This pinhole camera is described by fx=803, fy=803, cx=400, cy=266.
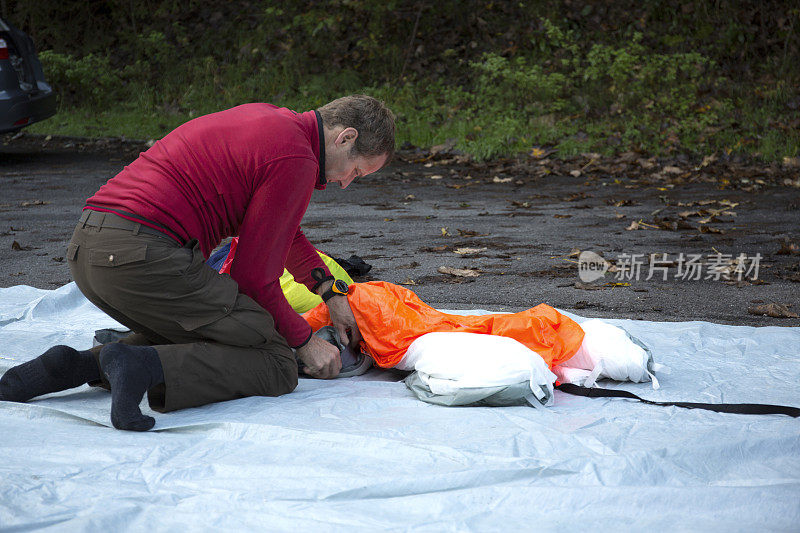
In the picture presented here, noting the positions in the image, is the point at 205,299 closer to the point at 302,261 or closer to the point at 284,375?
the point at 284,375

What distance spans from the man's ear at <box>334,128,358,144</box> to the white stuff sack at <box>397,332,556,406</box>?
795 mm

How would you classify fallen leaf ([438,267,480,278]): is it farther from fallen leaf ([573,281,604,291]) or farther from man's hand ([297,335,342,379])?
man's hand ([297,335,342,379])

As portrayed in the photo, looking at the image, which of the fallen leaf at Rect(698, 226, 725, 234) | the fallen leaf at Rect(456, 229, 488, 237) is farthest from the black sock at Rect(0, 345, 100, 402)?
the fallen leaf at Rect(698, 226, 725, 234)

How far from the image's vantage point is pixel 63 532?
174 centimetres

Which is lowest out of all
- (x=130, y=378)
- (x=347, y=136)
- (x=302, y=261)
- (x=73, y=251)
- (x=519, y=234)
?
(x=519, y=234)

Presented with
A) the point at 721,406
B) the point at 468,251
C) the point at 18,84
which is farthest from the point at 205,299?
the point at 18,84

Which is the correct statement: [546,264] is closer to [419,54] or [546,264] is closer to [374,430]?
[374,430]

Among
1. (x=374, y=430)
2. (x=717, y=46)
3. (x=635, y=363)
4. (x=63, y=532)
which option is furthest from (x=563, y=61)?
(x=63, y=532)

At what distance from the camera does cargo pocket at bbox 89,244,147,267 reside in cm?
253

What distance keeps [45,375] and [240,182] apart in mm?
876

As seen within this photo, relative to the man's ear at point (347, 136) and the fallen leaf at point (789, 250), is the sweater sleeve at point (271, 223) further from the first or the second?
the fallen leaf at point (789, 250)

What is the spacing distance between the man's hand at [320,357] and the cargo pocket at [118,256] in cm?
72

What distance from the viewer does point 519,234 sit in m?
6.33

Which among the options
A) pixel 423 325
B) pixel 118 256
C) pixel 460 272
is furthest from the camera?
pixel 460 272
